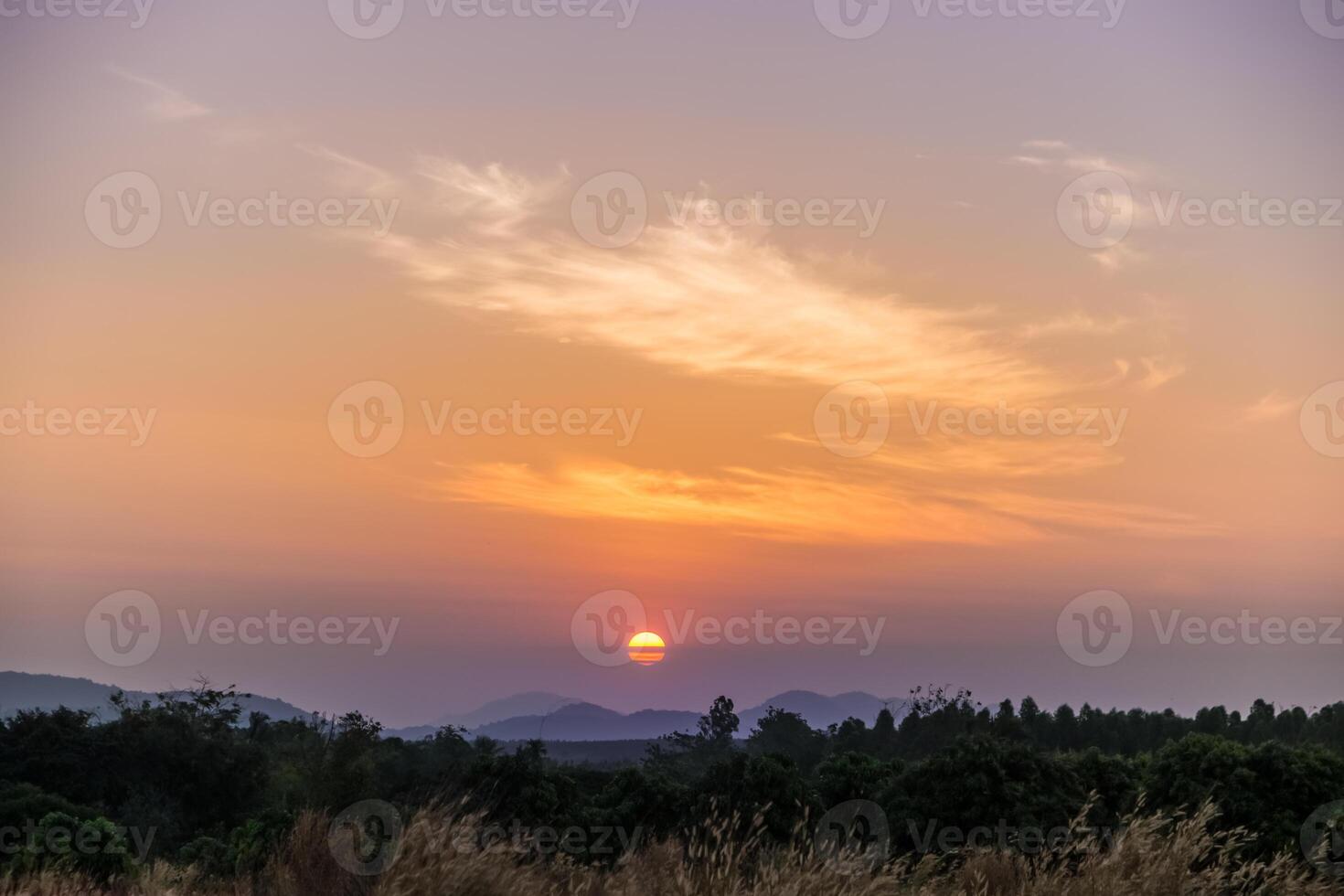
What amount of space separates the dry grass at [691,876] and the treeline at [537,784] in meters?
0.64

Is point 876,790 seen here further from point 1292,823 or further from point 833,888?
point 833,888

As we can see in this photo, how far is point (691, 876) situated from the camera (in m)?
11.6

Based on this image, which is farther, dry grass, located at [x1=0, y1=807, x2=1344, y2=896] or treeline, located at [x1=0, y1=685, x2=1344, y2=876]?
treeline, located at [x1=0, y1=685, x2=1344, y2=876]

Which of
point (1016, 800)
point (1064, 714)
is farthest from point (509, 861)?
point (1064, 714)

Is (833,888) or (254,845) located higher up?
(833,888)

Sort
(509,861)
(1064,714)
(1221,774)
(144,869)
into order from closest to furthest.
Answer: (509,861) < (144,869) < (1221,774) < (1064,714)

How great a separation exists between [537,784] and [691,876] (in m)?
18.2

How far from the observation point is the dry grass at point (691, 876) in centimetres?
1038

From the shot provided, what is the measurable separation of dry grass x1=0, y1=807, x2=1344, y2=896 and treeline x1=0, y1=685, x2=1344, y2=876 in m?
0.64

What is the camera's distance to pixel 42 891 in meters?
11.3

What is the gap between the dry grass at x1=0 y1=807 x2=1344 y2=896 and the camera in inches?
408

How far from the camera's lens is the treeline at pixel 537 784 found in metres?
22.5

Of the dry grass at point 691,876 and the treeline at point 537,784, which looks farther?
the treeline at point 537,784

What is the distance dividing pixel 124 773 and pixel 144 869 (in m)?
33.7
